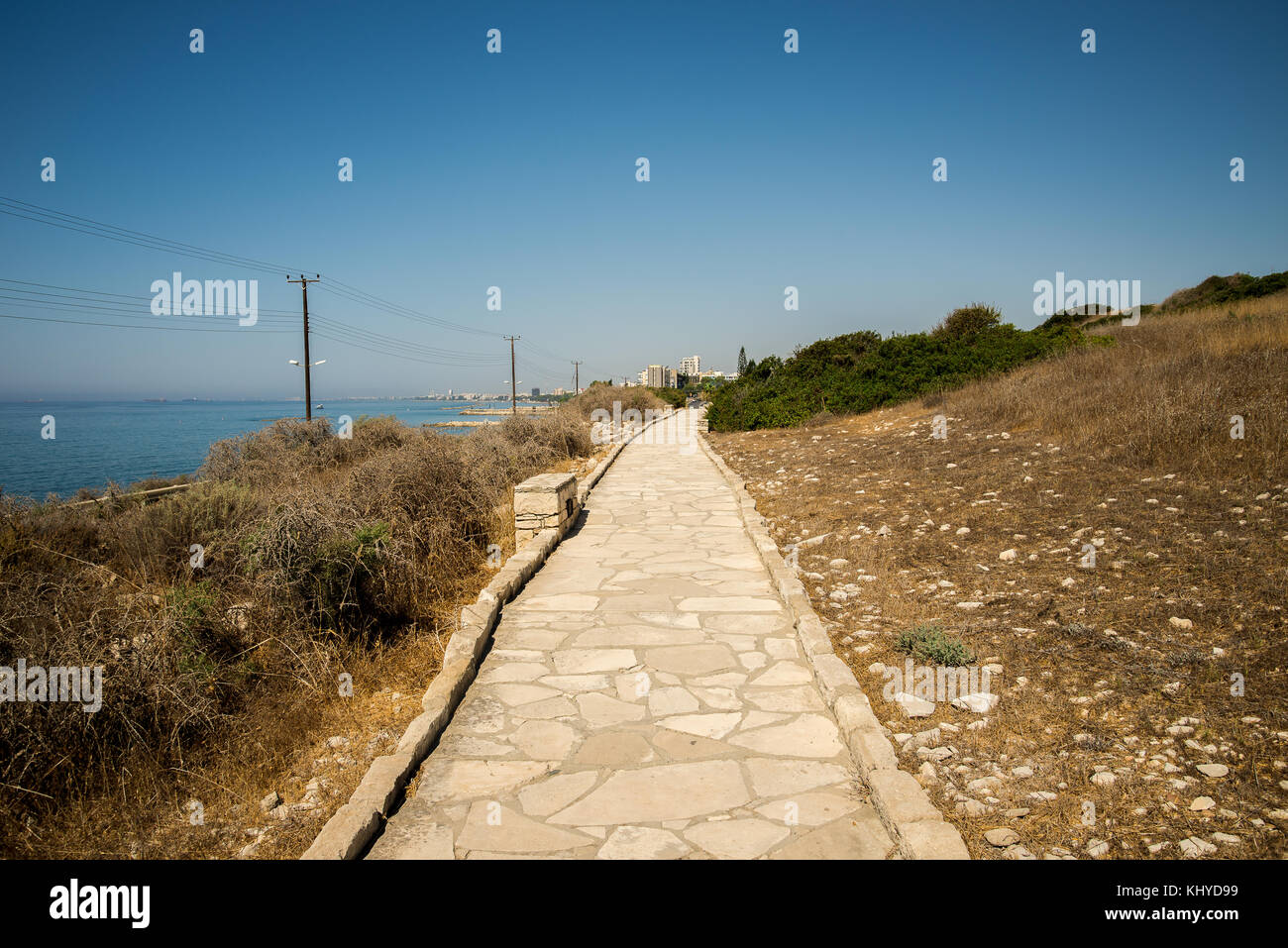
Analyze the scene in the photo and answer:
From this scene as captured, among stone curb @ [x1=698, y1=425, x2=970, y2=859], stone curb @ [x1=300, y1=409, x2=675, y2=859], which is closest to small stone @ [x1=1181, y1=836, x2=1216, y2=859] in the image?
stone curb @ [x1=698, y1=425, x2=970, y2=859]

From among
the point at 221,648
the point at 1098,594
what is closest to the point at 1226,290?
the point at 1098,594

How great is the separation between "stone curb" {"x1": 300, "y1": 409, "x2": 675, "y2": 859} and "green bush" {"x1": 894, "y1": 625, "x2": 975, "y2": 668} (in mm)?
2835

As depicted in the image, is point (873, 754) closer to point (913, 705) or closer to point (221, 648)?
point (913, 705)

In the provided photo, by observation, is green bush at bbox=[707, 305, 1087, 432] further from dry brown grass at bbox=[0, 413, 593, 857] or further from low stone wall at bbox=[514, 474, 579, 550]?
dry brown grass at bbox=[0, 413, 593, 857]

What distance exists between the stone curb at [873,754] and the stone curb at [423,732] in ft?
7.00

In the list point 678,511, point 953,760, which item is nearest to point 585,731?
point 953,760

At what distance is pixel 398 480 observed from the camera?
690 centimetres

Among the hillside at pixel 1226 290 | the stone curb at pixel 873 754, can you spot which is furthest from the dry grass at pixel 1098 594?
the hillside at pixel 1226 290

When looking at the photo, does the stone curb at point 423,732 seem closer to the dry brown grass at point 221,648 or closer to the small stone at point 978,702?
the dry brown grass at point 221,648

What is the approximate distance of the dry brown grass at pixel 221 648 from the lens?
2.90 meters

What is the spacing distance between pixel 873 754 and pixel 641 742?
1158 mm

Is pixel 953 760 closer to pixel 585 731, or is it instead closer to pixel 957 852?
pixel 957 852

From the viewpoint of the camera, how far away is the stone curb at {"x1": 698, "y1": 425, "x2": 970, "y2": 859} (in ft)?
7.80
